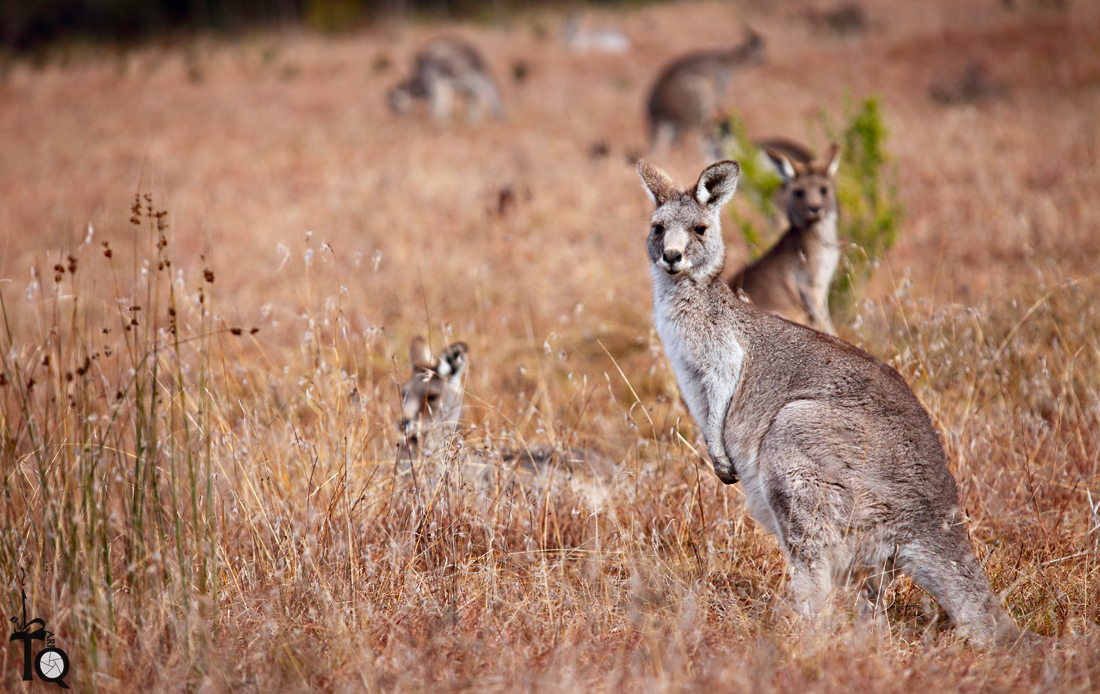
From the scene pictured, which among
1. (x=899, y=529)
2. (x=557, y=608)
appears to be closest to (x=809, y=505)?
(x=899, y=529)

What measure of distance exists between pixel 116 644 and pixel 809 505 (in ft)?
7.63

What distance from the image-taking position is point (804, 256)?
526cm

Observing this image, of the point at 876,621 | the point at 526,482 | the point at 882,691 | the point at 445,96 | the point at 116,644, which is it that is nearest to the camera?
the point at 882,691

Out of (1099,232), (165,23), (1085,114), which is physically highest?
(165,23)

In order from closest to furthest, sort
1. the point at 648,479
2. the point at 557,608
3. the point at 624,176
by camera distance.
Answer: the point at 557,608
the point at 648,479
the point at 624,176

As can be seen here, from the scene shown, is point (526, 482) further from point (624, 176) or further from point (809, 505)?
point (624, 176)

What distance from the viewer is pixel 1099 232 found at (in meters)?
7.17

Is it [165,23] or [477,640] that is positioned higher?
[165,23]

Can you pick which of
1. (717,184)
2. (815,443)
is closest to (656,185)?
(717,184)

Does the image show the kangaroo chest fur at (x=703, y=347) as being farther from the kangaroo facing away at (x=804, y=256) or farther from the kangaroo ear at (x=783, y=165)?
the kangaroo ear at (x=783, y=165)

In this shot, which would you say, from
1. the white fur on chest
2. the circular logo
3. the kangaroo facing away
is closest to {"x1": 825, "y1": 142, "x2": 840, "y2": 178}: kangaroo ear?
the kangaroo facing away

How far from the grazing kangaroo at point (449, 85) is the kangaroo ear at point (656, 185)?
13037 millimetres

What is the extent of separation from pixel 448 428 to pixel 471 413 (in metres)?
0.72

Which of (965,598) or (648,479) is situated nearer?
(965,598)
